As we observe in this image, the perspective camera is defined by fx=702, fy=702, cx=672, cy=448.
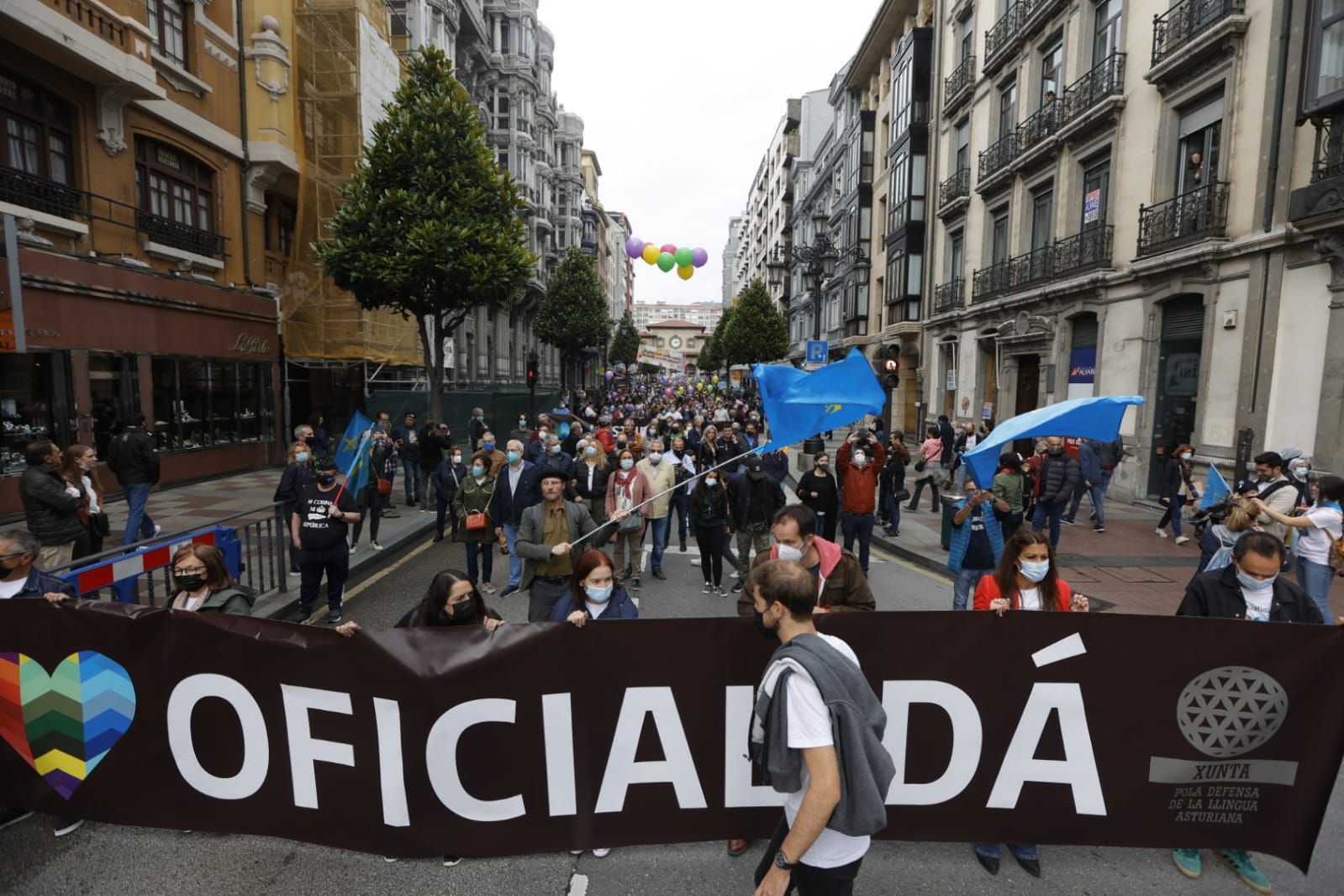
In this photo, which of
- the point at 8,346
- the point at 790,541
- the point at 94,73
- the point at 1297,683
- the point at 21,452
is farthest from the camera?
the point at 94,73

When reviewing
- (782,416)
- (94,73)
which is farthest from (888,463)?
(94,73)

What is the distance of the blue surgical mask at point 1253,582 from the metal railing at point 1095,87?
658 inches

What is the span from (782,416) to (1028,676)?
133 inches

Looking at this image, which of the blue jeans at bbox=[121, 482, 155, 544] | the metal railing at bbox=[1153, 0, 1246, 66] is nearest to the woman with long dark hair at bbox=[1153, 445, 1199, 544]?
the metal railing at bbox=[1153, 0, 1246, 66]

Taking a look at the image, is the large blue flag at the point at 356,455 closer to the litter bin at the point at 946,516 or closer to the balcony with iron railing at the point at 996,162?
the litter bin at the point at 946,516

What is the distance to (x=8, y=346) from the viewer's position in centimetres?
617

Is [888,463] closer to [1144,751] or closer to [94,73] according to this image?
[1144,751]

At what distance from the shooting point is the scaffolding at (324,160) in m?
19.0

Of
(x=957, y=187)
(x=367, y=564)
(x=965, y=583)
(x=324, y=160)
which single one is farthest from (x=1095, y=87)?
(x=324, y=160)

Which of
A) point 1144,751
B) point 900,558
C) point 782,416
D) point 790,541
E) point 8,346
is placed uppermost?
point 8,346

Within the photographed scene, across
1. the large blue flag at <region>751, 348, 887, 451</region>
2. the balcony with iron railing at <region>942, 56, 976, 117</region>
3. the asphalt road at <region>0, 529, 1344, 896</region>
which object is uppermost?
the balcony with iron railing at <region>942, 56, 976, 117</region>

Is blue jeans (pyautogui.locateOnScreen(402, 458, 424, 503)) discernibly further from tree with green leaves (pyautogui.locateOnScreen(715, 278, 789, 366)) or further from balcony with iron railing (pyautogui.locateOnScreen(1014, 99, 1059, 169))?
tree with green leaves (pyautogui.locateOnScreen(715, 278, 789, 366))

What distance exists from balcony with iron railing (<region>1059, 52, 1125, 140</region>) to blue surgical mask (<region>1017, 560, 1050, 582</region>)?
660 inches

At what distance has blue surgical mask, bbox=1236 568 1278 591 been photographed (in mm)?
3584
